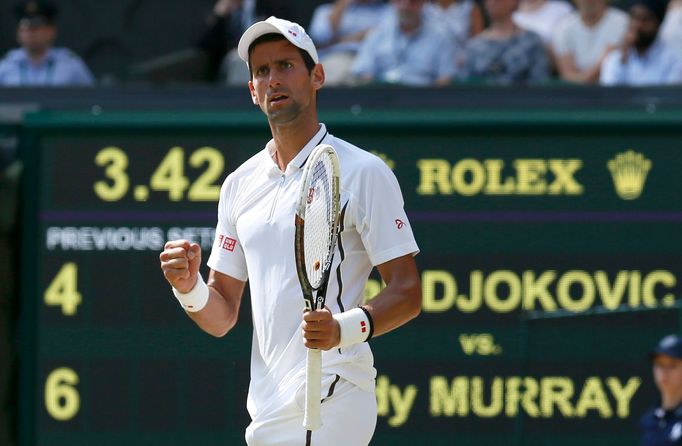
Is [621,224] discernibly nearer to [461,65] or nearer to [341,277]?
[461,65]

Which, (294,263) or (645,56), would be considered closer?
(294,263)

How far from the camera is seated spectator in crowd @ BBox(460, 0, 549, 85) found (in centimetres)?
845

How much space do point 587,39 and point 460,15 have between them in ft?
2.83

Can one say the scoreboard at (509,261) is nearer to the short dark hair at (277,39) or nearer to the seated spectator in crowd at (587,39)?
the seated spectator in crowd at (587,39)

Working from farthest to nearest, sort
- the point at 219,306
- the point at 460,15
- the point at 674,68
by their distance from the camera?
the point at 460,15 → the point at 674,68 → the point at 219,306

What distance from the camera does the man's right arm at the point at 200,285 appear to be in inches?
160

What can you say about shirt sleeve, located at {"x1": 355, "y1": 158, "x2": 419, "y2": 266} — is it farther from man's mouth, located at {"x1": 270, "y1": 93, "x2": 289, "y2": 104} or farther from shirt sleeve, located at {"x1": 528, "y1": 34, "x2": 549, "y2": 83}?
shirt sleeve, located at {"x1": 528, "y1": 34, "x2": 549, "y2": 83}

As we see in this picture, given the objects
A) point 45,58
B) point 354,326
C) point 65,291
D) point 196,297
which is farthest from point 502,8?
point 354,326

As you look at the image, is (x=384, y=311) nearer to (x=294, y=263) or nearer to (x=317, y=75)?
(x=294, y=263)

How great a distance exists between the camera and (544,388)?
730 centimetres

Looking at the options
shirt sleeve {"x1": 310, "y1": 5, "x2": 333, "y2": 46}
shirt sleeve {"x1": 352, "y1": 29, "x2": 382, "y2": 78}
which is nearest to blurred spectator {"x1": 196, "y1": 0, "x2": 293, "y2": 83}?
shirt sleeve {"x1": 310, "y1": 5, "x2": 333, "y2": 46}

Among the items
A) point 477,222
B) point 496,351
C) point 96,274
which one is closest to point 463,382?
point 496,351

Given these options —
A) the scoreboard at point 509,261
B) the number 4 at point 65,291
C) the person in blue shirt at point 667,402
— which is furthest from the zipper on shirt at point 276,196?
the number 4 at point 65,291

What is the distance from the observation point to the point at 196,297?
14.0 feet
